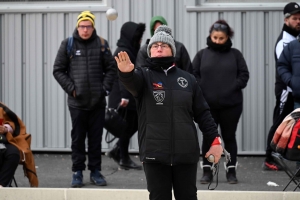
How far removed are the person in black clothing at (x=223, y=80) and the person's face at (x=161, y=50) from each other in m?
3.22

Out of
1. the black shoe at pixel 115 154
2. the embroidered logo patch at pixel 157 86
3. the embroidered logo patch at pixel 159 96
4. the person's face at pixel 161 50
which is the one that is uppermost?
the person's face at pixel 161 50

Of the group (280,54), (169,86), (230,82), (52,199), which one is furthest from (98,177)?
(169,86)

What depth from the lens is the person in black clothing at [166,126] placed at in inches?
256

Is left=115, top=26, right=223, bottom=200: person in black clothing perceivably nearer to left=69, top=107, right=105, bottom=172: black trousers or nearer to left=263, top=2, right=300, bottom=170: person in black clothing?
left=69, top=107, right=105, bottom=172: black trousers

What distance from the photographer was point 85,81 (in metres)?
9.57

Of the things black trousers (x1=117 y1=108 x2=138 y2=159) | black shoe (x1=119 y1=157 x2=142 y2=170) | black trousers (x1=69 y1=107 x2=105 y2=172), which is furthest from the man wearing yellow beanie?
black shoe (x1=119 y1=157 x2=142 y2=170)

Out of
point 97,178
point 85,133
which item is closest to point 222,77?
point 85,133

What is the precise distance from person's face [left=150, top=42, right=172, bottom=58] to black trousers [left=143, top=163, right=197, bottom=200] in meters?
0.93

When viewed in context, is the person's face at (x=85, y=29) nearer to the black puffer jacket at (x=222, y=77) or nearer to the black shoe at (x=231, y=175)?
the black puffer jacket at (x=222, y=77)

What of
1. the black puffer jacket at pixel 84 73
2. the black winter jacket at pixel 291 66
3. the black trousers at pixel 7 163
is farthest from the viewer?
the black winter jacket at pixel 291 66

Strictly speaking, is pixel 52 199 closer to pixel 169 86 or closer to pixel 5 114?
pixel 5 114

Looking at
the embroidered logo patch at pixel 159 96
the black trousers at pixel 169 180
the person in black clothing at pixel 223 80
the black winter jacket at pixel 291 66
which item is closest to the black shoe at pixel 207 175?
the person in black clothing at pixel 223 80

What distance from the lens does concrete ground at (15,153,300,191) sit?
974 centimetres

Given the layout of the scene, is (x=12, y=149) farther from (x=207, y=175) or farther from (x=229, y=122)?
(x=229, y=122)
